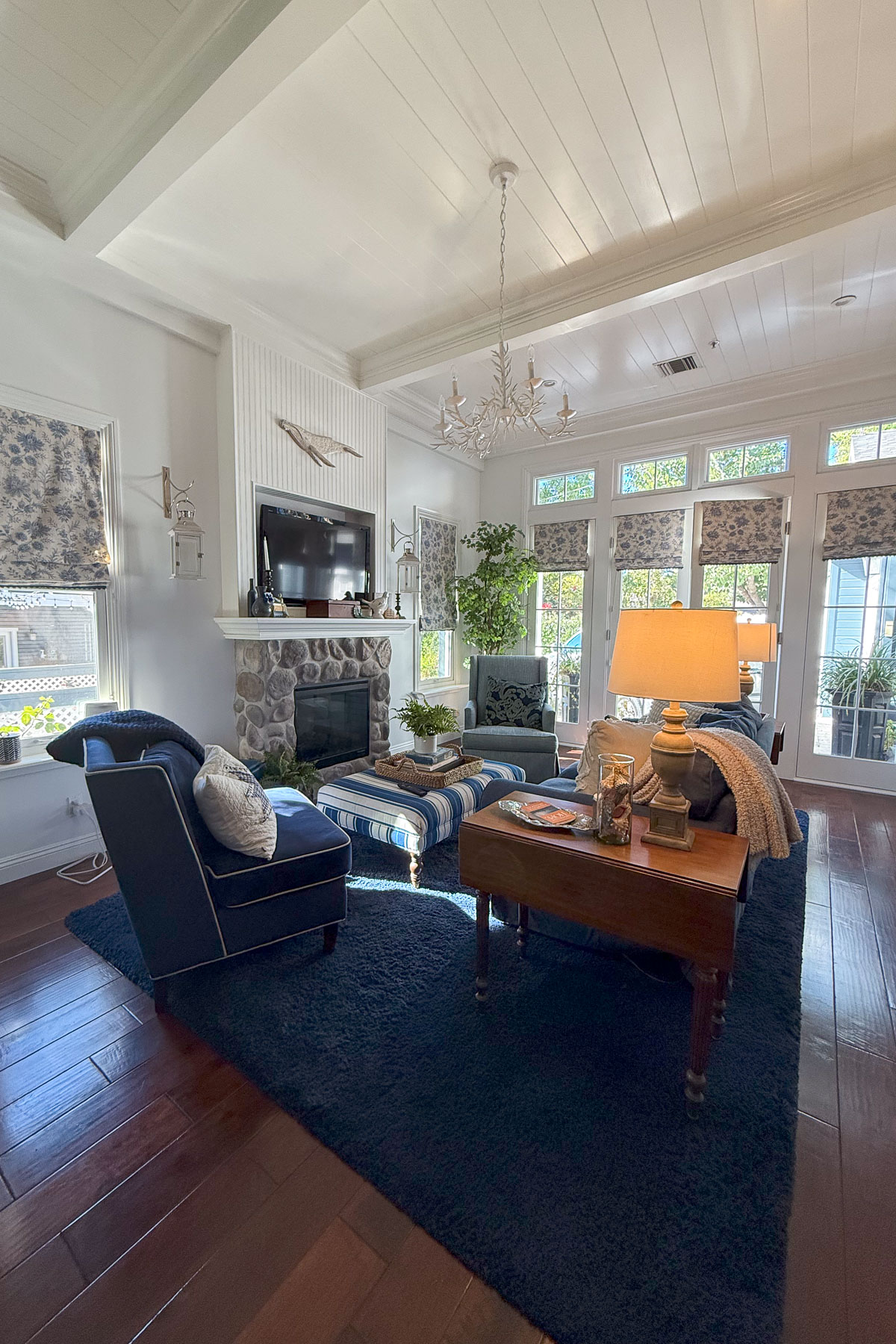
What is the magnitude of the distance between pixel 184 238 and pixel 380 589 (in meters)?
2.50

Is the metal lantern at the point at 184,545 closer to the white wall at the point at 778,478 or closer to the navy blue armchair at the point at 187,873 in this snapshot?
the navy blue armchair at the point at 187,873

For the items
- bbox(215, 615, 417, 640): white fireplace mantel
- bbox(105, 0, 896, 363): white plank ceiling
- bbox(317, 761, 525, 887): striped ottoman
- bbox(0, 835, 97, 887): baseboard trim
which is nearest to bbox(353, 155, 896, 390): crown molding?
bbox(105, 0, 896, 363): white plank ceiling

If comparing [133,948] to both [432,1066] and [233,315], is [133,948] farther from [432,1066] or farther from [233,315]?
[233,315]

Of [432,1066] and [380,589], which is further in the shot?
[380,589]

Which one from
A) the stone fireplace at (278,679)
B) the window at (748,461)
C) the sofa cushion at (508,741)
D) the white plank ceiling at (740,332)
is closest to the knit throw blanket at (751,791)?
the sofa cushion at (508,741)

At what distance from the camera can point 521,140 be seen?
80.0 inches

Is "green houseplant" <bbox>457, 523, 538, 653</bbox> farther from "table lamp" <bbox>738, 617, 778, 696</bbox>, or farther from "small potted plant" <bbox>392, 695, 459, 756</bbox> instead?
"table lamp" <bbox>738, 617, 778, 696</bbox>

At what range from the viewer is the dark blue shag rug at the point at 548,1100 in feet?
3.51

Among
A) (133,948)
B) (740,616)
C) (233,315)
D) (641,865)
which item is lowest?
(133,948)

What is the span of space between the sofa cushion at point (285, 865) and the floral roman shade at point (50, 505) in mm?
1699

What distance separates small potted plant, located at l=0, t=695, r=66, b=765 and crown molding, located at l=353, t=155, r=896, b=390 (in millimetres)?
2998

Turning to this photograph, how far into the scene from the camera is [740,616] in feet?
14.5

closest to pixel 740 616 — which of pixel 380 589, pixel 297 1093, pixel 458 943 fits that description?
pixel 380 589

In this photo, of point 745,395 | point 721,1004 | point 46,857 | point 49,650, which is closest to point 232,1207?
point 721,1004
